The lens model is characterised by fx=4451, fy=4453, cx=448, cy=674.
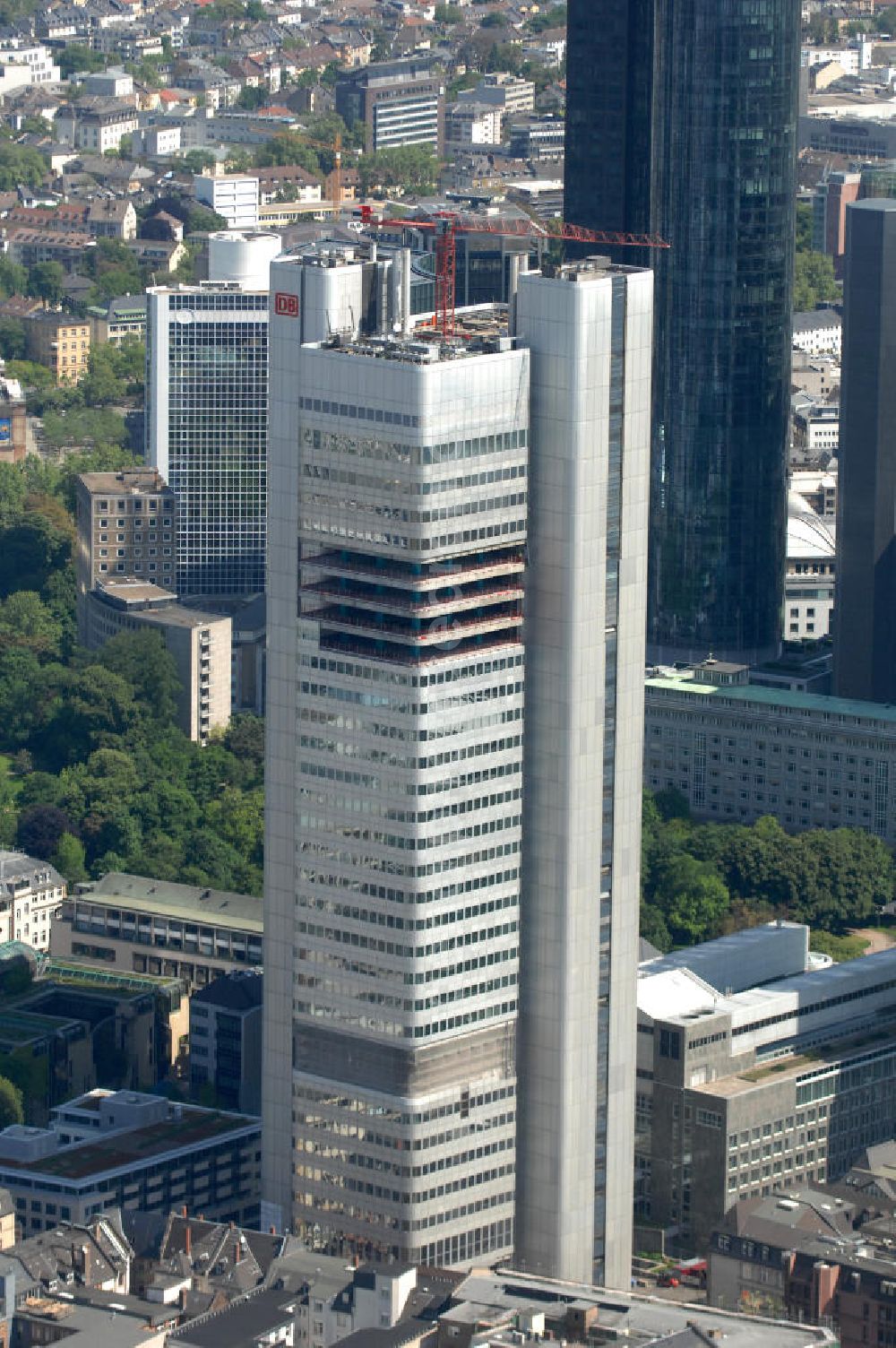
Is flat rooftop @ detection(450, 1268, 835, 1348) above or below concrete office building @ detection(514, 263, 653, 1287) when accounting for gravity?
below

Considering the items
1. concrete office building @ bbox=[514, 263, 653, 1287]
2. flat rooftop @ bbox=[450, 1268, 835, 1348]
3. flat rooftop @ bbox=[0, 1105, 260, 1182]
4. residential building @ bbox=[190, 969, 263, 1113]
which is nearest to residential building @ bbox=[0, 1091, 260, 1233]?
flat rooftop @ bbox=[0, 1105, 260, 1182]

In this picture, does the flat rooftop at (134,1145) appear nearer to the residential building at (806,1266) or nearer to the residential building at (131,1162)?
the residential building at (131,1162)

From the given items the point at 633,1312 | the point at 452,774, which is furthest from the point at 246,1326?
the point at 452,774

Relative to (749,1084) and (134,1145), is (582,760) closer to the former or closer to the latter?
(749,1084)

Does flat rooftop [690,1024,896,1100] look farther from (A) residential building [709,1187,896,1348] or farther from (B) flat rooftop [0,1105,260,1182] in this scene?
(B) flat rooftop [0,1105,260,1182]

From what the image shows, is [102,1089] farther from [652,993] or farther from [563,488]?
[563,488]

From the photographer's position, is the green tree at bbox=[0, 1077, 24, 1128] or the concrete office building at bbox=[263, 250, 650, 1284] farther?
the green tree at bbox=[0, 1077, 24, 1128]

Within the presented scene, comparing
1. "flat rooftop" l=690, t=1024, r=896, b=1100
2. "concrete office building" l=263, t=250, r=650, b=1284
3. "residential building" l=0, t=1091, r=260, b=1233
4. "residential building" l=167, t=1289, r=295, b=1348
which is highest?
"concrete office building" l=263, t=250, r=650, b=1284
